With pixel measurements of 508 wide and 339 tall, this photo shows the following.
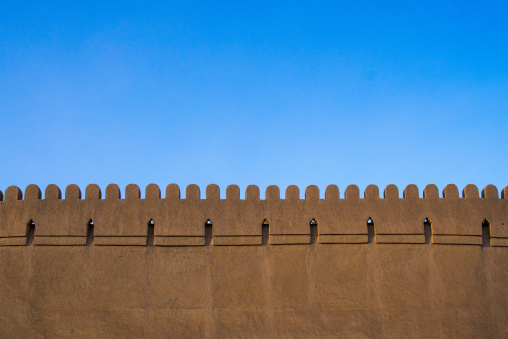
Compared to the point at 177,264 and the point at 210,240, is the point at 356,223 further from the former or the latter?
the point at 177,264

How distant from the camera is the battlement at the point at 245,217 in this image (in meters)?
9.06

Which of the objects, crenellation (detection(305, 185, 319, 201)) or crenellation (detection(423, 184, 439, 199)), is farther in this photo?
crenellation (detection(423, 184, 439, 199))

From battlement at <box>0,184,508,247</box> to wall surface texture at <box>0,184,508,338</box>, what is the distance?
0.02m

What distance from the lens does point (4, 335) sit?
8852 millimetres

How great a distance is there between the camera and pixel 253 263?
898 centimetres

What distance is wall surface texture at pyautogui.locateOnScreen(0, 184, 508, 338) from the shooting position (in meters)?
8.80

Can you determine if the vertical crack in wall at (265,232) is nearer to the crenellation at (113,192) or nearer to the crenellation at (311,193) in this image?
the crenellation at (311,193)

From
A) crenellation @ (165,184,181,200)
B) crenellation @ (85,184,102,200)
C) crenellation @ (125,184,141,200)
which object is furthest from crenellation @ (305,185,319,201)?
crenellation @ (85,184,102,200)

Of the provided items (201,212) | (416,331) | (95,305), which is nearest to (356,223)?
(416,331)

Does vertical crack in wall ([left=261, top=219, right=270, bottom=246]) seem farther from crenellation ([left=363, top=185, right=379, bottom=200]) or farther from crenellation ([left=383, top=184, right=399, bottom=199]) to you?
crenellation ([left=383, top=184, right=399, bottom=199])

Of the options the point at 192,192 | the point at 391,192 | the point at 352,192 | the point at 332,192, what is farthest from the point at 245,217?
the point at 391,192

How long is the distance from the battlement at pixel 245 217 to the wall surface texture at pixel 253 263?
0.02 m

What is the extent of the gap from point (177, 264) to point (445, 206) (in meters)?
4.28

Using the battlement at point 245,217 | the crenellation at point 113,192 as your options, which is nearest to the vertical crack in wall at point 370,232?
the battlement at point 245,217
